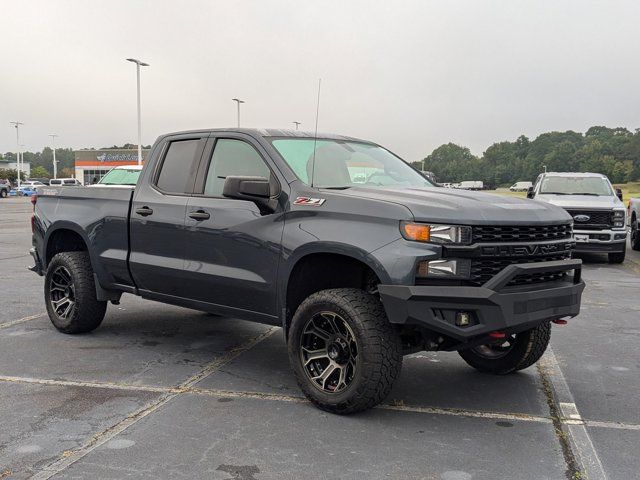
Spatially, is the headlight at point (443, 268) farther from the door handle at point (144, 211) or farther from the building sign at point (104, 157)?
the building sign at point (104, 157)

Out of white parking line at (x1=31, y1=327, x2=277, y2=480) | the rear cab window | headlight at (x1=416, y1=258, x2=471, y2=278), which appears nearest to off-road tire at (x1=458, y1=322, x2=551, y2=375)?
headlight at (x1=416, y1=258, x2=471, y2=278)

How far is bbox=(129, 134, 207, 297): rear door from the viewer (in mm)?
5156

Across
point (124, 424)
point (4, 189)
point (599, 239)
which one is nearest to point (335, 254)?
point (124, 424)

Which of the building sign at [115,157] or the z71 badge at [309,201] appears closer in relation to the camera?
the z71 badge at [309,201]

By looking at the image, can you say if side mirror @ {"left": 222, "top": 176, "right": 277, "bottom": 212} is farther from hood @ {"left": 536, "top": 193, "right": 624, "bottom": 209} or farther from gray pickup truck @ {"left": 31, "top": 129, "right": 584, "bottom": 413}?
hood @ {"left": 536, "top": 193, "right": 624, "bottom": 209}

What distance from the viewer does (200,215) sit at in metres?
4.94

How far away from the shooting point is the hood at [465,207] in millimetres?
3773

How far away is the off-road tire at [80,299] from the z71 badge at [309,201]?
267cm

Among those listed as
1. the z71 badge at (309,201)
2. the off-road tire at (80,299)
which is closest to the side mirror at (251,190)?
the z71 badge at (309,201)

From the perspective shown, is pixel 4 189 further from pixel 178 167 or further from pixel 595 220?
pixel 178 167

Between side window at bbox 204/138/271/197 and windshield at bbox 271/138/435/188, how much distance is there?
203 mm

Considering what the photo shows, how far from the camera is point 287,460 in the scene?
3406 mm

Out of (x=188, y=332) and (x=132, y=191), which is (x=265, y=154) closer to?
(x=132, y=191)

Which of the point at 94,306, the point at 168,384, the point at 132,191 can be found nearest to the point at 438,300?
the point at 168,384
